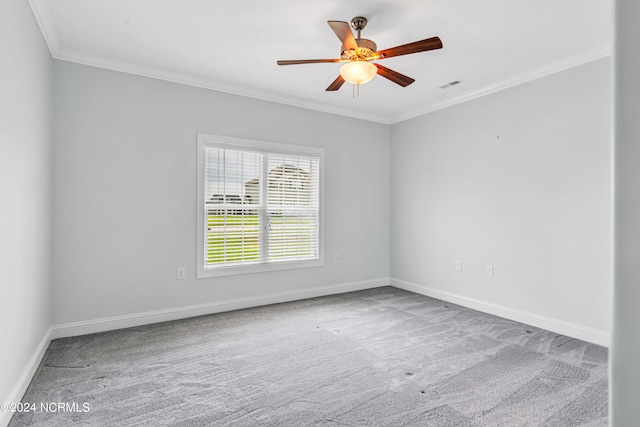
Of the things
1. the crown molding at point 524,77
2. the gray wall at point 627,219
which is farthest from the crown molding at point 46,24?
the crown molding at point 524,77

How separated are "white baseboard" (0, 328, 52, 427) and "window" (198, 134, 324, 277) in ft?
4.64

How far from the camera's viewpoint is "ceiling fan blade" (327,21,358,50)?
7.36ft

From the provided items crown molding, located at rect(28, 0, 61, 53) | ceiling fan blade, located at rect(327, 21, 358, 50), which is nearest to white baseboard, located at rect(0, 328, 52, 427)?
crown molding, located at rect(28, 0, 61, 53)

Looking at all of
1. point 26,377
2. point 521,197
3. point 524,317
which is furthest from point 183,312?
point 521,197

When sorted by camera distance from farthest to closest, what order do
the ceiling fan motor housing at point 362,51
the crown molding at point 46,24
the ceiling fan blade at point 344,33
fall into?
the ceiling fan motor housing at point 362,51, the crown molding at point 46,24, the ceiling fan blade at point 344,33

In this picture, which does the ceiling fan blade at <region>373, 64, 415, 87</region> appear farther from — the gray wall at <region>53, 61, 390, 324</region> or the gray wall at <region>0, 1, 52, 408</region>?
the gray wall at <region>0, 1, 52, 408</region>

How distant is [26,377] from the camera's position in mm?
2340

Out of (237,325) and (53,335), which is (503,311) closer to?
(237,325)

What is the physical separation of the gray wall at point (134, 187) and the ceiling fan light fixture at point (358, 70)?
184 cm

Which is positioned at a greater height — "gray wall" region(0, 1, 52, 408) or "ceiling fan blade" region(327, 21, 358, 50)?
"ceiling fan blade" region(327, 21, 358, 50)

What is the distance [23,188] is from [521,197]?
430 cm

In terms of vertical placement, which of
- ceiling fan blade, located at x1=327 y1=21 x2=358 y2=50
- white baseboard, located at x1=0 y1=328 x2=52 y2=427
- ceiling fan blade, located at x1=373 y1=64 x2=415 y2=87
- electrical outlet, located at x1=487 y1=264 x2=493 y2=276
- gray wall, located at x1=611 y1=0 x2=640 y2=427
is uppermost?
ceiling fan blade, located at x1=327 y1=21 x2=358 y2=50

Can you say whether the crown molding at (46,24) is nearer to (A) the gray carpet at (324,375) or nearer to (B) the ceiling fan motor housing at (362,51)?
(B) the ceiling fan motor housing at (362,51)

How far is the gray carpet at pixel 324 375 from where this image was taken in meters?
2.07
